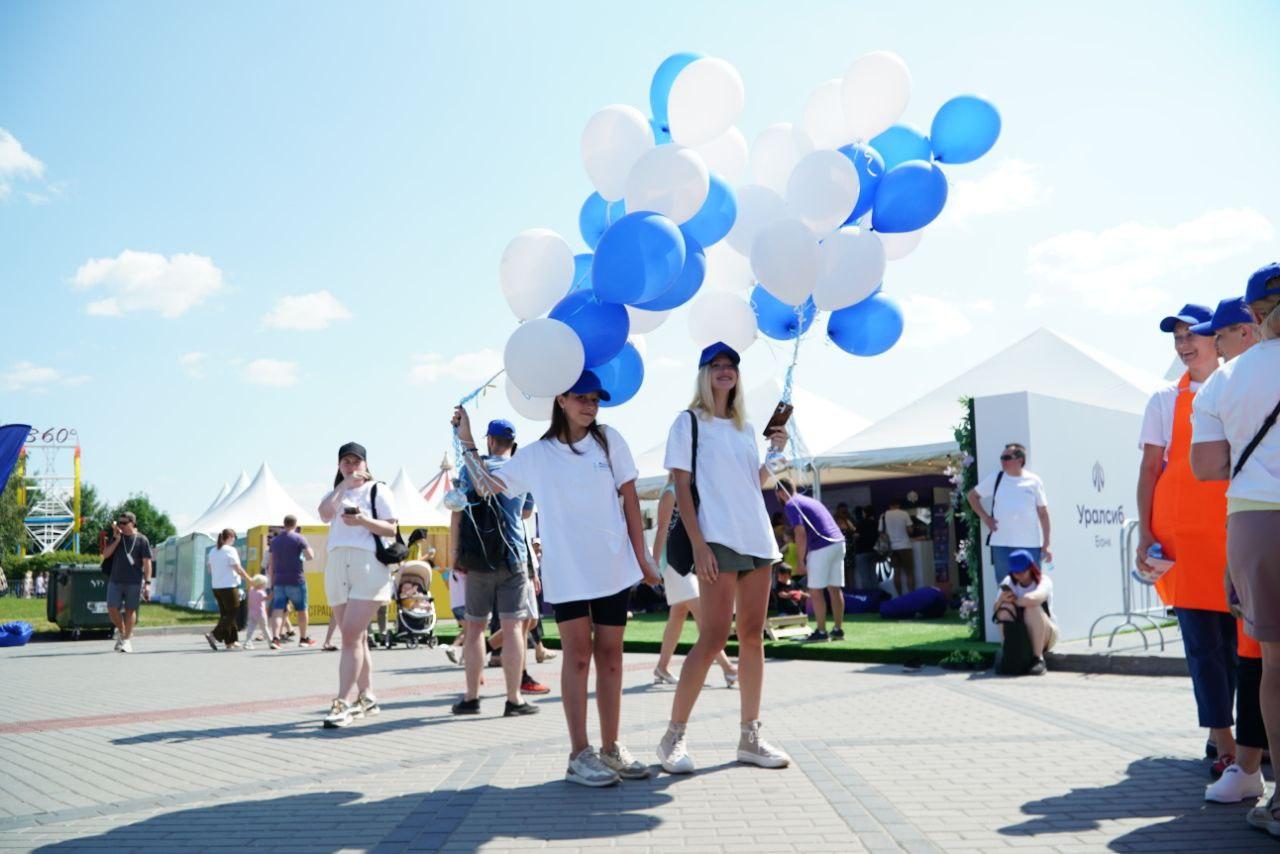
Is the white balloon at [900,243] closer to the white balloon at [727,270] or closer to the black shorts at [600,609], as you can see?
the white balloon at [727,270]

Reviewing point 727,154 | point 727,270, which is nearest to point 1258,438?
point 727,270

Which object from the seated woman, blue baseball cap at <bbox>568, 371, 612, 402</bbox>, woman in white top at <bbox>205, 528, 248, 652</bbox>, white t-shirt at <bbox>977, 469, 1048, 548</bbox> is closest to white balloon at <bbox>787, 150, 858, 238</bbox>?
blue baseball cap at <bbox>568, 371, 612, 402</bbox>

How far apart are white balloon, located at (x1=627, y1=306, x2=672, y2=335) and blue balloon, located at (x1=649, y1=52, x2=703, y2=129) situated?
1.14 m

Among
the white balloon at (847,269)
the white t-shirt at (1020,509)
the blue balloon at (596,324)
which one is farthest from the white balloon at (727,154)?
the white t-shirt at (1020,509)

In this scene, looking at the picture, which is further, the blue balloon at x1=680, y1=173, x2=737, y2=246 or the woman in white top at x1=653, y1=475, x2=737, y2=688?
the woman in white top at x1=653, y1=475, x2=737, y2=688

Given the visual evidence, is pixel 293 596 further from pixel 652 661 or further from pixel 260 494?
pixel 260 494

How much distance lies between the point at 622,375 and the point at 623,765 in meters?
1.94

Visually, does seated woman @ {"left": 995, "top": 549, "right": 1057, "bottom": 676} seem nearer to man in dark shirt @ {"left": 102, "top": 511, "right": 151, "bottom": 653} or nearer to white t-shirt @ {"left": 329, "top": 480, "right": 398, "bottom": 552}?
white t-shirt @ {"left": 329, "top": 480, "right": 398, "bottom": 552}

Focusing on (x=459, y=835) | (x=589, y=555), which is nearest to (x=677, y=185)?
(x=589, y=555)

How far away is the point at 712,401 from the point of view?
16.1 feet

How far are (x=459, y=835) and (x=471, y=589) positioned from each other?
311 cm

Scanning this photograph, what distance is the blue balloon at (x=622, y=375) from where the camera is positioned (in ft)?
17.3

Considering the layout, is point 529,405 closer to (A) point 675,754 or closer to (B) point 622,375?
(B) point 622,375

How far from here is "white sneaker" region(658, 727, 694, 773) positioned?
471 centimetres
